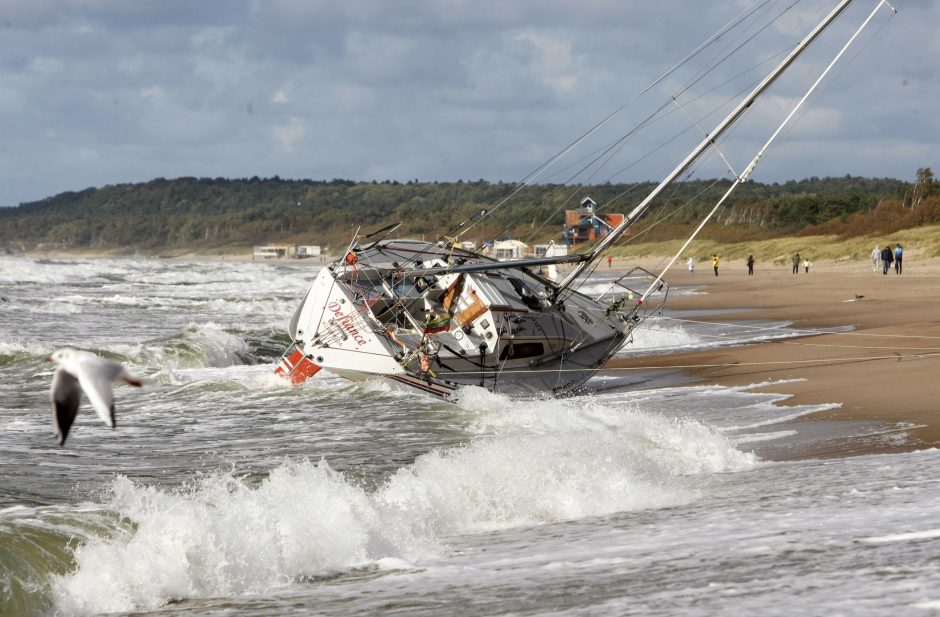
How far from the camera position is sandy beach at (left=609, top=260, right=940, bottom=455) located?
52.6 ft

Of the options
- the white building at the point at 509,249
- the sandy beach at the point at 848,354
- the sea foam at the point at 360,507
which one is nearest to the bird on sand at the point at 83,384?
the sea foam at the point at 360,507

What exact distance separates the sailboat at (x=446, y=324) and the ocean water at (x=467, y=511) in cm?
72

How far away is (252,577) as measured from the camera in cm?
904

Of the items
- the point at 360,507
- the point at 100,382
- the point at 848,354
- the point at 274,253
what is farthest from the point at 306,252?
the point at 100,382

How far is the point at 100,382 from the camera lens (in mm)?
5062

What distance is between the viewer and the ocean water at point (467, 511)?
805 cm

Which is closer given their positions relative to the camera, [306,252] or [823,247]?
[823,247]

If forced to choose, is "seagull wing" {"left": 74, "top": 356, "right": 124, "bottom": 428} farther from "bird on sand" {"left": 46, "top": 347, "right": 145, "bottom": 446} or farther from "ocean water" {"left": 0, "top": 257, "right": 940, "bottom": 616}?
"ocean water" {"left": 0, "top": 257, "right": 940, "bottom": 616}

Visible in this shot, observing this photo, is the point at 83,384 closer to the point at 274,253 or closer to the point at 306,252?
the point at 306,252

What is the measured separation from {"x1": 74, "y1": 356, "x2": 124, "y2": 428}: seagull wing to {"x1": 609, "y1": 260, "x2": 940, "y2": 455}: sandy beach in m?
9.78

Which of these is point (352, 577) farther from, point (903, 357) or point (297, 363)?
point (903, 357)

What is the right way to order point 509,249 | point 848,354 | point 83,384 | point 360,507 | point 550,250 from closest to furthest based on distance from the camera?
point 83,384
point 360,507
point 848,354
point 550,250
point 509,249

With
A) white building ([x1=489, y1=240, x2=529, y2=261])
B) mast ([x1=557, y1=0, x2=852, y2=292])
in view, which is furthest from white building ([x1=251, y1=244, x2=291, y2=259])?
mast ([x1=557, y1=0, x2=852, y2=292])

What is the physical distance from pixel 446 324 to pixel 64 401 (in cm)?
1418
